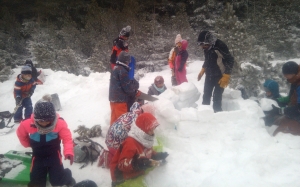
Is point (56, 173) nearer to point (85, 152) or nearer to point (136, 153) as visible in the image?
point (85, 152)

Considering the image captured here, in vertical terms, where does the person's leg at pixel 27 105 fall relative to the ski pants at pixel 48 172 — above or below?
above

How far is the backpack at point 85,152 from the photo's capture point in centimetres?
343

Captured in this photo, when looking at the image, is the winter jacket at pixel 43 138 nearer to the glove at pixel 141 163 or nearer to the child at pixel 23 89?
the glove at pixel 141 163

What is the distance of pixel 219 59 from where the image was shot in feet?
13.1

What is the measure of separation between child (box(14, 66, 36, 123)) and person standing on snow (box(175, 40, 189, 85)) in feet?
11.8

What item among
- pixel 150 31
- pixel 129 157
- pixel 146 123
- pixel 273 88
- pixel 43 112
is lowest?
pixel 129 157

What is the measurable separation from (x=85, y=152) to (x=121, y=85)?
1.24 m

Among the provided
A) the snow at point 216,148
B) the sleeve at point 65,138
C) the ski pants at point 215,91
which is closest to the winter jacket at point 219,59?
the ski pants at point 215,91

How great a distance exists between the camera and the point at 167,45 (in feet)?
46.9

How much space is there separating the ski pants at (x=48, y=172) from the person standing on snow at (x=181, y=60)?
12.3 ft

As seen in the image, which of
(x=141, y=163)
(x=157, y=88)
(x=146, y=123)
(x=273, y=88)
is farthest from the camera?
(x=157, y=88)

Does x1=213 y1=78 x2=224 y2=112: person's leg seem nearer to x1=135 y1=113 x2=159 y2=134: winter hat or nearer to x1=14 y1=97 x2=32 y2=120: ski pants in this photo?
x1=135 y1=113 x2=159 y2=134: winter hat

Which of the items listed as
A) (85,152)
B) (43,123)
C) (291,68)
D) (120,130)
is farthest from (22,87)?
(291,68)

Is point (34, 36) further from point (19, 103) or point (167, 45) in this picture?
point (19, 103)
